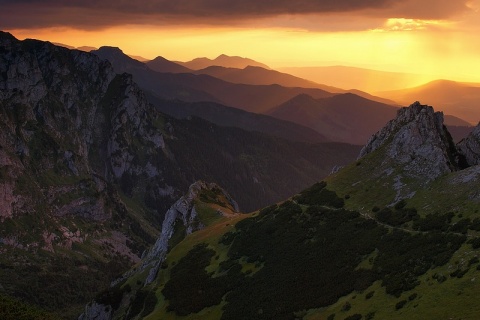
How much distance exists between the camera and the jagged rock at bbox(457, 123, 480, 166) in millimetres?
104056

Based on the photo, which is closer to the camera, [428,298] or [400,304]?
[428,298]

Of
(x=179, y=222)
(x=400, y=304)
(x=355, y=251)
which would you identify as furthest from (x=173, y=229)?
(x=400, y=304)

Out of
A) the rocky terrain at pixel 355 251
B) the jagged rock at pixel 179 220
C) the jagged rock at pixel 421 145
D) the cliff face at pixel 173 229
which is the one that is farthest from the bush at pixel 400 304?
the jagged rock at pixel 179 220

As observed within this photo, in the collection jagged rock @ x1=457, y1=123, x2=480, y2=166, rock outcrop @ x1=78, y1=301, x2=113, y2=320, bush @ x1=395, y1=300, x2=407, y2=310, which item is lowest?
rock outcrop @ x1=78, y1=301, x2=113, y2=320

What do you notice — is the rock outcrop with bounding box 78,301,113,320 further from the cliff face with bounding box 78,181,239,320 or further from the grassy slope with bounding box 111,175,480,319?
the grassy slope with bounding box 111,175,480,319

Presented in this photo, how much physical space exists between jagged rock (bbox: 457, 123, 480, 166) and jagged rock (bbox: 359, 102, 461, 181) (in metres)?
3.00

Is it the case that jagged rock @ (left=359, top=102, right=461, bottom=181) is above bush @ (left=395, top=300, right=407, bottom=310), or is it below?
above

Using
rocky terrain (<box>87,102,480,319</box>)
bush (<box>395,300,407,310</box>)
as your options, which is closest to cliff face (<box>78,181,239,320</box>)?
rocky terrain (<box>87,102,480,319</box>)

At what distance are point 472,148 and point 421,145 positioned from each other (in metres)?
14.9

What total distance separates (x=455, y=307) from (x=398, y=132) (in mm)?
60881

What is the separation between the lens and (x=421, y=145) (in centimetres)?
9888

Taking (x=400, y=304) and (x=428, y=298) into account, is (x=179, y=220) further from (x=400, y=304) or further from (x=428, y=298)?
(x=428, y=298)

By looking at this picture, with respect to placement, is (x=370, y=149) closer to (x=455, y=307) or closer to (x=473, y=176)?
(x=473, y=176)

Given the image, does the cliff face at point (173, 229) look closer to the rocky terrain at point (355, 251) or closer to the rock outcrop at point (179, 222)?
the rock outcrop at point (179, 222)
